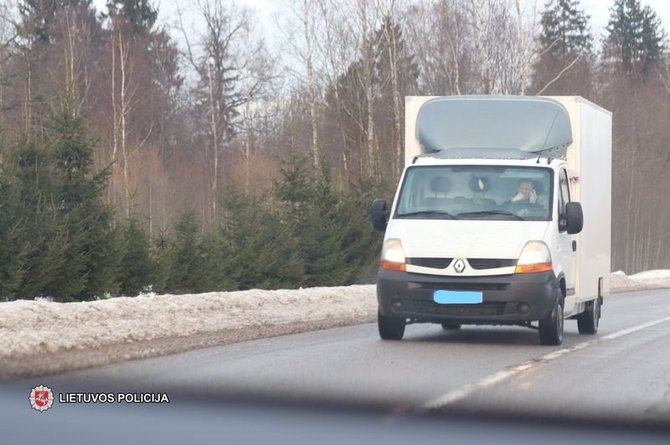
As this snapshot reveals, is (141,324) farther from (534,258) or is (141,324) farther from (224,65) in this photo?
(224,65)

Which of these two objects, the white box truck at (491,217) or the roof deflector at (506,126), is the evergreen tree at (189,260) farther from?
the roof deflector at (506,126)

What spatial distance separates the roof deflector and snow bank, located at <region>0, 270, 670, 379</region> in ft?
11.0

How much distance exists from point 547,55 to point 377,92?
22.2 metres

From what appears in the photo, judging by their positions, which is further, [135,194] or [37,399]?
[135,194]

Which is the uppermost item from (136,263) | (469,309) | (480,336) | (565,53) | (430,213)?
(565,53)

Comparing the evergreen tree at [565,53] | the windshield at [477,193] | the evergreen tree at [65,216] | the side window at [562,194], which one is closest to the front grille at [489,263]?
the windshield at [477,193]

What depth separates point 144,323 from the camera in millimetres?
14836

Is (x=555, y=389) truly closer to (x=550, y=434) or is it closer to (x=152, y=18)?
(x=550, y=434)

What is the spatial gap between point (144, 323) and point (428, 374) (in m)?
4.53

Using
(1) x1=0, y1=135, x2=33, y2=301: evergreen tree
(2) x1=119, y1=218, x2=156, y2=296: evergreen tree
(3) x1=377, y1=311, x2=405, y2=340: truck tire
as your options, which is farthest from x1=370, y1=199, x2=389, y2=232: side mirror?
(2) x1=119, y1=218, x2=156, y2=296: evergreen tree

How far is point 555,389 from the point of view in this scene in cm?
1066

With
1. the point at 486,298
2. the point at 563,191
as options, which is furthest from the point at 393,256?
the point at 563,191

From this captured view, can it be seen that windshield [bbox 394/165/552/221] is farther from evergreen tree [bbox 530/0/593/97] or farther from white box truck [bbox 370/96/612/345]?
evergreen tree [bbox 530/0/593/97]

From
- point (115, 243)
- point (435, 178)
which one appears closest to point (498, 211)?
point (435, 178)
